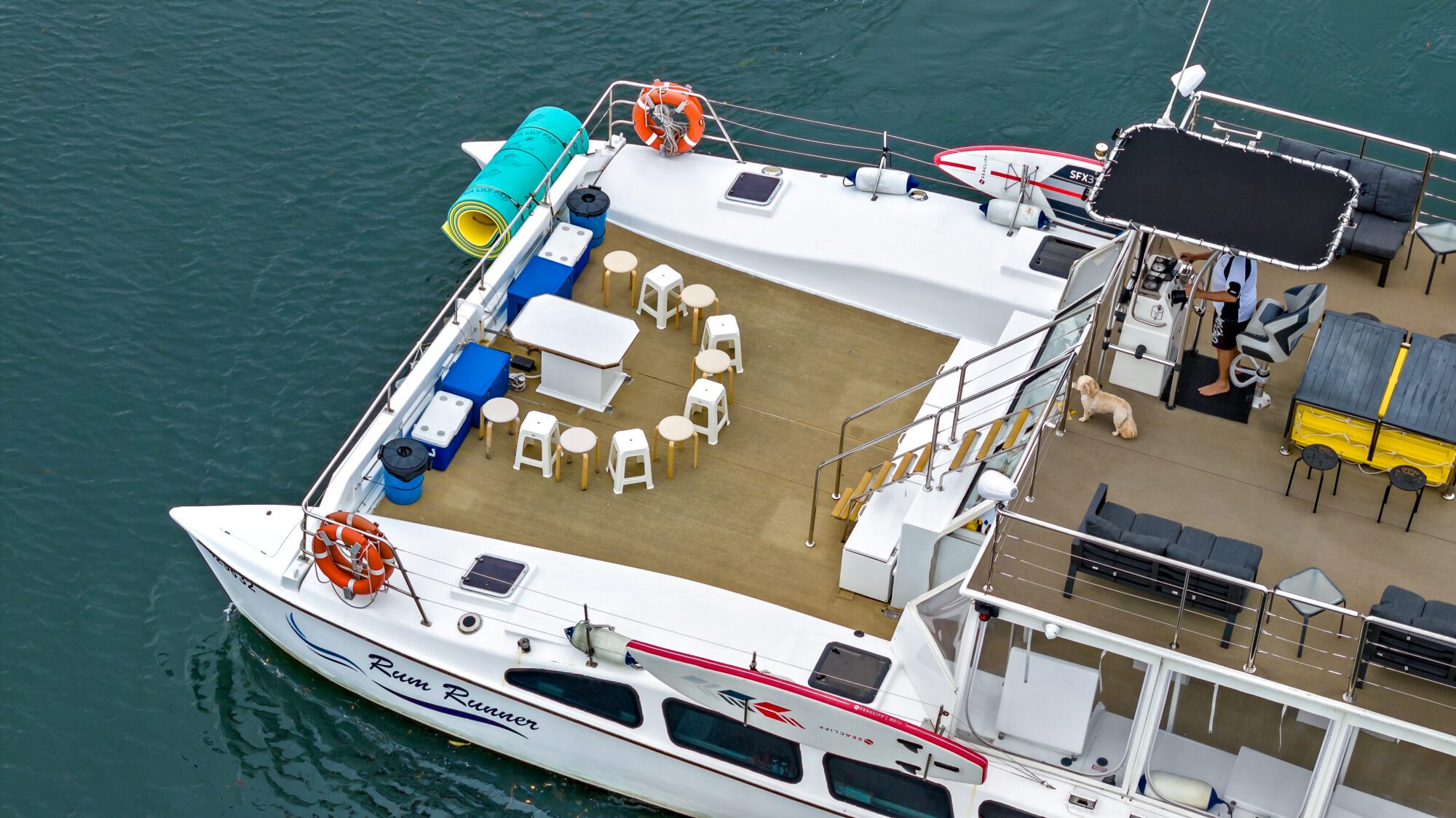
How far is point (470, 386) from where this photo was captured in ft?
74.6

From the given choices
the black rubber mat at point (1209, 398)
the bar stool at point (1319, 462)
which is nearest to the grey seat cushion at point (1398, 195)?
the black rubber mat at point (1209, 398)

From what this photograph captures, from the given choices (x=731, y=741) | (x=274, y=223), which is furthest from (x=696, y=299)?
(x=274, y=223)

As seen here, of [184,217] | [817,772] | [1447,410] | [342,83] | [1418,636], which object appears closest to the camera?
[1418,636]

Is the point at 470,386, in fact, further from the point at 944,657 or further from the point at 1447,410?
the point at 1447,410

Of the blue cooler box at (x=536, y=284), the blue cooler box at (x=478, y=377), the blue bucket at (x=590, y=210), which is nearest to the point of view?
the blue cooler box at (x=478, y=377)

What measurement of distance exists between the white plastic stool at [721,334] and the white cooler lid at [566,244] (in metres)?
2.26

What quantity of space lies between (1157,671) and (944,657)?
2436 mm

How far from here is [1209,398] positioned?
19.9 m

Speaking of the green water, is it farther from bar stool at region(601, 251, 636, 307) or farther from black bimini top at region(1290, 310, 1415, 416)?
black bimini top at region(1290, 310, 1415, 416)

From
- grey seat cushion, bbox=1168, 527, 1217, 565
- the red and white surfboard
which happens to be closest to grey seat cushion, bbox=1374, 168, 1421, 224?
grey seat cushion, bbox=1168, 527, 1217, 565

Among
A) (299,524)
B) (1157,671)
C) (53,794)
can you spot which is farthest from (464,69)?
(1157,671)

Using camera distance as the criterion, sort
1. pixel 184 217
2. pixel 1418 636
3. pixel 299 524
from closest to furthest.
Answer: pixel 1418 636 < pixel 299 524 < pixel 184 217

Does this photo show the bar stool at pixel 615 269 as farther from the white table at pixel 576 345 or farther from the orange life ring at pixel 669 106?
the orange life ring at pixel 669 106

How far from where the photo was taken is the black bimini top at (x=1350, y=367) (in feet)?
60.4
